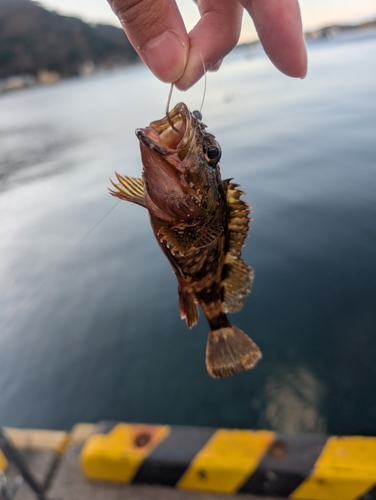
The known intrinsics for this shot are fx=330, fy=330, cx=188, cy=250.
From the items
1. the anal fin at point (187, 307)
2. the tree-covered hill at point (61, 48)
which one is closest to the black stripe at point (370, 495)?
the anal fin at point (187, 307)

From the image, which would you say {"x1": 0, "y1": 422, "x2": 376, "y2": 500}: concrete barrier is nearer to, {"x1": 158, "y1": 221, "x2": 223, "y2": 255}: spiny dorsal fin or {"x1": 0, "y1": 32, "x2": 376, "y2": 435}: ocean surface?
{"x1": 0, "y1": 32, "x2": 376, "y2": 435}: ocean surface

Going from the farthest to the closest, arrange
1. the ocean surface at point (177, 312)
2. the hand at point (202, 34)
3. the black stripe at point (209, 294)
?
the ocean surface at point (177, 312) < the black stripe at point (209, 294) < the hand at point (202, 34)

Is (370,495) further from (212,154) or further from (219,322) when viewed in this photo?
(212,154)

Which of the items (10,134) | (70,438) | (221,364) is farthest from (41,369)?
(10,134)

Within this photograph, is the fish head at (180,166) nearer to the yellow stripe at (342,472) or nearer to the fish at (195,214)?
the fish at (195,214)

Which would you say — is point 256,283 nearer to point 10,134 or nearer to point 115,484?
point 115,484
